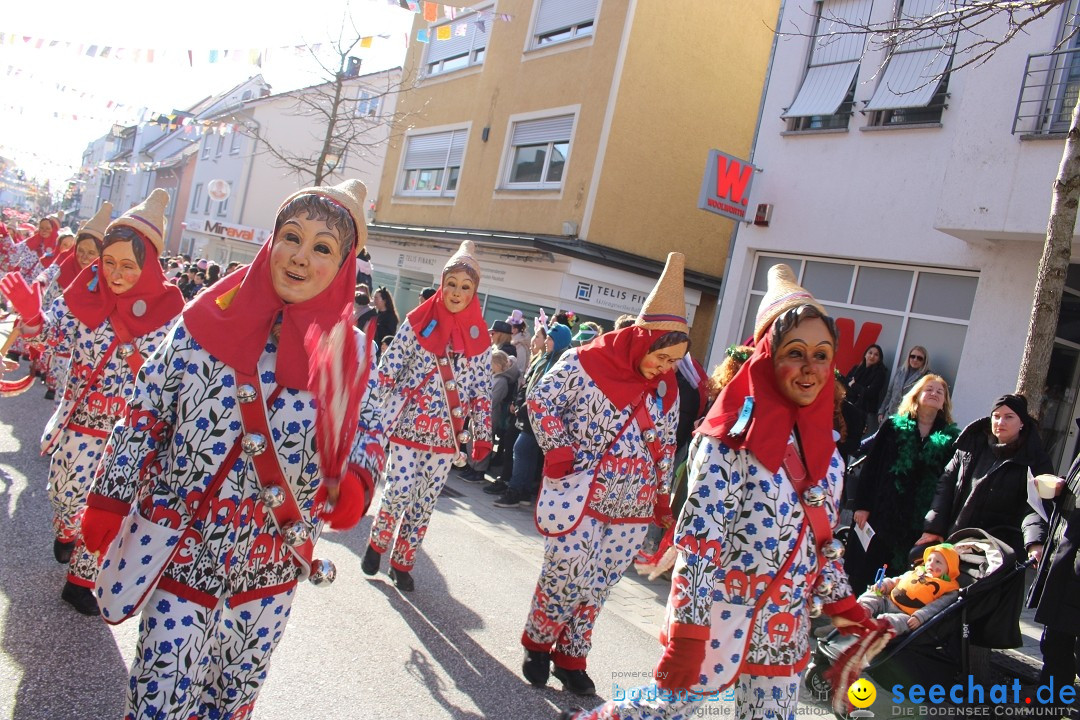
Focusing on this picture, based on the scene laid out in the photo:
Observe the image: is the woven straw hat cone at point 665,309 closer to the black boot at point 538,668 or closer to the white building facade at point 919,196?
the black boot at point 538,668

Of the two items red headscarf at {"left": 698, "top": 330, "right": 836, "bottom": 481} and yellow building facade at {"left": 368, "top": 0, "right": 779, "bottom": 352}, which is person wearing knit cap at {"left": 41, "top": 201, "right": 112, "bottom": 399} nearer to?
red headscarf at {"left": 698, "top": 330, "right": 836, "bottom": 481}

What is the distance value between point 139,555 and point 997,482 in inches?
196

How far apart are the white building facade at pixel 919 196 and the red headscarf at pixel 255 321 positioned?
6697 millimetres

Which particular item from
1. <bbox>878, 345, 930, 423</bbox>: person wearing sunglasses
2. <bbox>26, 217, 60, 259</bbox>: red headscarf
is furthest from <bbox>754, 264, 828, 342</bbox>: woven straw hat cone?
<bbox>26, 217, 60, 259</bbox>: red headscarf

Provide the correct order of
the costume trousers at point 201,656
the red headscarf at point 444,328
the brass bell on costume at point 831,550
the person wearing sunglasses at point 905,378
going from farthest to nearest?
the person wearing sunglasses at point 905,378 → the red headscarf at point 444,328 → the brass bell on costume at point 831,550 → the costume trousers at point 201,656

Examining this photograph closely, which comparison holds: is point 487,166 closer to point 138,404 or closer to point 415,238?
point 415,238

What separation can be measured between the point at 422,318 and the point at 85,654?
2.78 metres

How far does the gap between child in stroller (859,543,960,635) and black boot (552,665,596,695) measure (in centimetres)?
157

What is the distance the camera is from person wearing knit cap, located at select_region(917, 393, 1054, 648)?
5.15 meters

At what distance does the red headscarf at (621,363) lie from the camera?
422 centimetres

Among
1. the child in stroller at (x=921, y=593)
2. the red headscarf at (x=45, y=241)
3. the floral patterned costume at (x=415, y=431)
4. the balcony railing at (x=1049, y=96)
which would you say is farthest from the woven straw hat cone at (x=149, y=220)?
the red headscarf at (x=45, y=241)

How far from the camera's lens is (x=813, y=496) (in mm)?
2963

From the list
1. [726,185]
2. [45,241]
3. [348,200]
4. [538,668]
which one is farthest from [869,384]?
[45,241]

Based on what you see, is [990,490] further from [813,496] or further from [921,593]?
[813,496]
